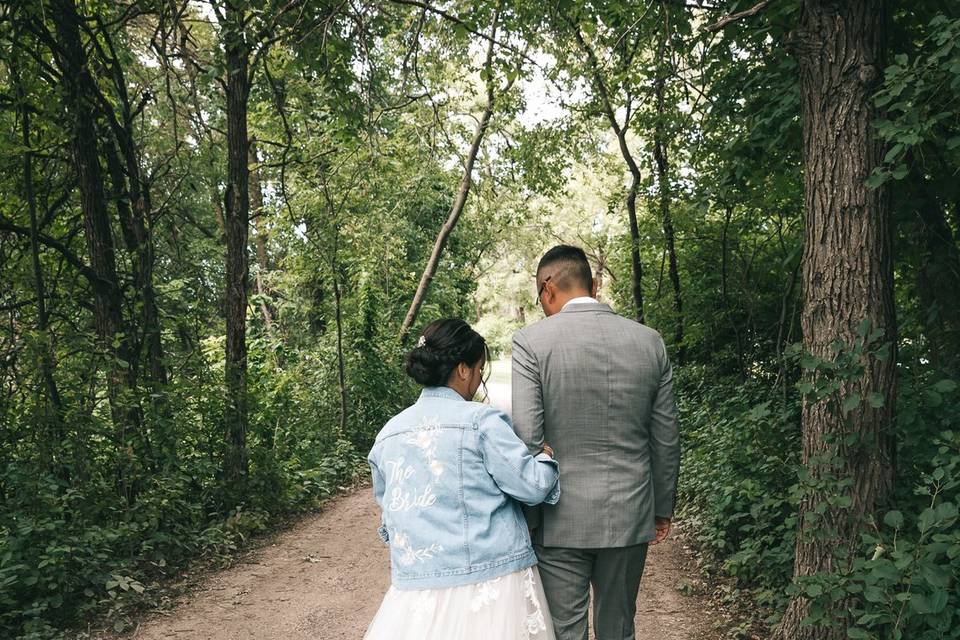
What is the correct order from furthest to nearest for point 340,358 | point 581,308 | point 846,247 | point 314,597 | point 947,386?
point 340,358, point 314,597, point 846,247, point 947,386, point 581,308

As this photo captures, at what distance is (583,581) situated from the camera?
2891mm

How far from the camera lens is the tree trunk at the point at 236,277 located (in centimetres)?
767

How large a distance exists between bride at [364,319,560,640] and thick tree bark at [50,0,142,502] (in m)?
4.79

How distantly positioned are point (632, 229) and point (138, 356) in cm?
877

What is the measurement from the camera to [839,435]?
3.60 metres

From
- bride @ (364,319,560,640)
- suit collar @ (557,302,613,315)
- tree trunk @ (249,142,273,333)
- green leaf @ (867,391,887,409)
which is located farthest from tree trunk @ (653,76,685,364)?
tree trunk @ (249,142,273,333)

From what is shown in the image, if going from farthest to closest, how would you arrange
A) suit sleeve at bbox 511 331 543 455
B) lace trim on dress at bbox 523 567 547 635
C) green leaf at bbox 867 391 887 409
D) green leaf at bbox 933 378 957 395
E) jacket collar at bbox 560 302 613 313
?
green leaf at bbox 867 391 887 409, green leaf at bbox 933 378 957 395, jacket collar at bbox 560 302 613 313, suit sleeve at bbox 511 331 543 455, lace trim on dress at bbox 523 567 547 635

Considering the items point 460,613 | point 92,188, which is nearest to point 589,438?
point 460,613

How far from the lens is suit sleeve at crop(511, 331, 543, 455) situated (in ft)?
9.14

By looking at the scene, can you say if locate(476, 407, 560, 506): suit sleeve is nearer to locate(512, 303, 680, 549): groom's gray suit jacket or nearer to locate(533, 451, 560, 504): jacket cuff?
locate(533, 451, 560, 504): jacket cuff

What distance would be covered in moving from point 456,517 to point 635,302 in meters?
11.3

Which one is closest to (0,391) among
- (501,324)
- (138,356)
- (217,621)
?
(138,356)

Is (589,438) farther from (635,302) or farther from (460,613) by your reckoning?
(635,302)

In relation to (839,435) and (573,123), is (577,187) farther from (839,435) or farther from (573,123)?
(839,435)
